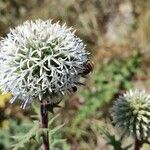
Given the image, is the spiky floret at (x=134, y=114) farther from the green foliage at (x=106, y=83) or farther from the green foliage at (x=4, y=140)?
the green foliage at (x=106, y=83)

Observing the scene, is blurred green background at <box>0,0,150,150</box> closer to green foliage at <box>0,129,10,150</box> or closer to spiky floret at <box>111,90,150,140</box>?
green foliage at <box>0,129,10,150</box>

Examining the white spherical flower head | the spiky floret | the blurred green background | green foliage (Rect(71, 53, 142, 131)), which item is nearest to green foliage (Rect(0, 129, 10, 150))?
the blurred green background

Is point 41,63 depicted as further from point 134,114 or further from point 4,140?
point 4,140

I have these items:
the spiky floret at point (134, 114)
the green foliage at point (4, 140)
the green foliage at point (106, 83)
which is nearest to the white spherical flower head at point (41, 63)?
the spiky floret at point (134, 114)

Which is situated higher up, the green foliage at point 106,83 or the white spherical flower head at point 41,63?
the green foliage at point 106,83

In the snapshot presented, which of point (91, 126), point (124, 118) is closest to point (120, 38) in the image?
point (91, 126)

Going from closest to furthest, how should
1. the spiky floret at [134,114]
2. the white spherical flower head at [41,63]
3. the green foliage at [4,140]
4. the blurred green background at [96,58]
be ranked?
the white spherical flower head at [41,63], the spiky floret at [134,114], the green foliage at [4,140], the blurred green background at [96,58]

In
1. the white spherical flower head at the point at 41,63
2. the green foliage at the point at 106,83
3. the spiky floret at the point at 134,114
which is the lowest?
the spiky floret at the point at 134,114
